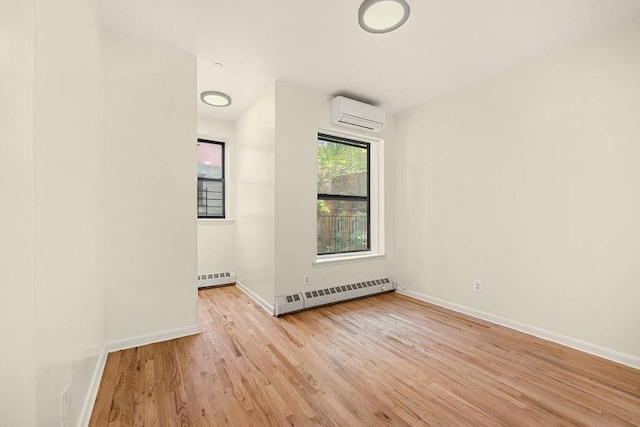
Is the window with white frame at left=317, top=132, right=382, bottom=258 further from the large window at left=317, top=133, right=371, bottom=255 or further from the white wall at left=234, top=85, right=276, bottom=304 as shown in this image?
the white wall at left=234, top=85, right=276, bottom=304

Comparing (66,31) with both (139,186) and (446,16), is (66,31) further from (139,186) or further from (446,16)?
(446,16)

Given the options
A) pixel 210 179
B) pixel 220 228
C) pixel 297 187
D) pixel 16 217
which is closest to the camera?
pixel 16 217

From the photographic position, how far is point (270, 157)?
3027 millimetres

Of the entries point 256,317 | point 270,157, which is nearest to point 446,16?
point 270,157

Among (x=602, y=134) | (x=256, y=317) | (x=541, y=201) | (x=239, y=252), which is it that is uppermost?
(x=602, y=134)

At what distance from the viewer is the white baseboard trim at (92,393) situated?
4.51ft

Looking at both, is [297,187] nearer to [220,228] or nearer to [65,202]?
[220,228]

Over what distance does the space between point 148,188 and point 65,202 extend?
3.71 feet

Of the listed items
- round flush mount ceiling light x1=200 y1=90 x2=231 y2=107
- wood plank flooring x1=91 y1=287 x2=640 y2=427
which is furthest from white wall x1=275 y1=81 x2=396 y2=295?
round flush mount ceiling light x1=200 y1=90 x2=231 y2=107

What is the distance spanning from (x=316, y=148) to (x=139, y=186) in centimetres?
182

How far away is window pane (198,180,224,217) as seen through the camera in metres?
4.09

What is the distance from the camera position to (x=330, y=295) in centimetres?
321

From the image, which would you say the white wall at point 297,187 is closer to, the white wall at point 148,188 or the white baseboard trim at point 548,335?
the white wall at point 148,188

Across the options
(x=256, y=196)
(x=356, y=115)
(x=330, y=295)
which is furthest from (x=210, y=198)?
(x=356, y=115)
